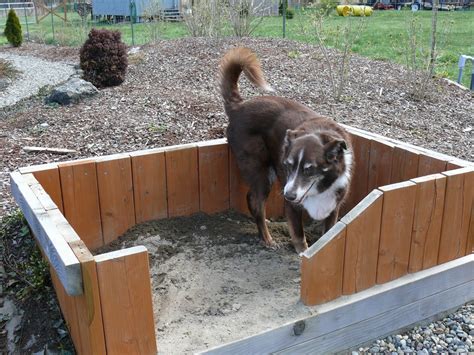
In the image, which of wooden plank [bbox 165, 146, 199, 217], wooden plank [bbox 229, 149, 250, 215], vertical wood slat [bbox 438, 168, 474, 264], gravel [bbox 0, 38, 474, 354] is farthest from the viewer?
gravel [bbox 0, 38, 474, 354]

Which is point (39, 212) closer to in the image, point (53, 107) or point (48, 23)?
point (53, 107)

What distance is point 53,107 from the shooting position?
6.89 m

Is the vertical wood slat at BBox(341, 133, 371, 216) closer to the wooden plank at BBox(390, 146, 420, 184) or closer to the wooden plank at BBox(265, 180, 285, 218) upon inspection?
the wooden plank at BBox(390, 146, 420, 184)

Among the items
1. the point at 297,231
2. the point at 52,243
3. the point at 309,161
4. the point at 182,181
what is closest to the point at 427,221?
the point at 309,161

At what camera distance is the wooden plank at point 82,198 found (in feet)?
10.9

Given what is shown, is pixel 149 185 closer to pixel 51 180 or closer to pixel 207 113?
pixel 51 180

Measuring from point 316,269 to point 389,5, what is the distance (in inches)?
1496

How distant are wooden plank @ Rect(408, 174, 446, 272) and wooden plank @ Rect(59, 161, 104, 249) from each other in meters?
2.03

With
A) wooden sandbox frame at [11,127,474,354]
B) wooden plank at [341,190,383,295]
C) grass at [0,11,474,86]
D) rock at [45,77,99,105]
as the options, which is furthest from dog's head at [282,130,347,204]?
grass at [0,11,474,86]

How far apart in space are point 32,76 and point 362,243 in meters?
11.7

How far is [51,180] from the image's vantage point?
129 inches

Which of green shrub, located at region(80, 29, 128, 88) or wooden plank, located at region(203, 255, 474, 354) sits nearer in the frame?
wooden plank, located at region(203, 255, 474, 354)

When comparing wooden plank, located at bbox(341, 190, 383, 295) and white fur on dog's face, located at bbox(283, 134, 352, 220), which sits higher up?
white fur on dog's face, located at bbox(283, 134, 352, 220)

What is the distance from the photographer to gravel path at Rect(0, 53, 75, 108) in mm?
10039
